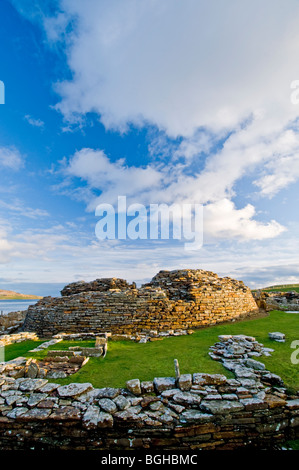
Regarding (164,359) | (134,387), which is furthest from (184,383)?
(164,359)

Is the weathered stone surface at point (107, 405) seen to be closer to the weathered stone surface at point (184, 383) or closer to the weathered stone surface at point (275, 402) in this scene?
the weathered stone surface at point (184, 383)

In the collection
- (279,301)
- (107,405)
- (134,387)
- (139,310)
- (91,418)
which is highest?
(139,310)

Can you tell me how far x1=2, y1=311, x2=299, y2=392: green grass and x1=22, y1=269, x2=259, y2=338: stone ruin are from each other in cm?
154

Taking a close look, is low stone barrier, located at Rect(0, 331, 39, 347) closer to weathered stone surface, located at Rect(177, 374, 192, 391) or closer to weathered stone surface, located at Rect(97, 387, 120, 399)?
weathered stone surface, located at Rect(97, 387, 120, 399)

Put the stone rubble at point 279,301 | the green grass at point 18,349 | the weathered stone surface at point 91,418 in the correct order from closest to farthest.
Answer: the weathered stone surface at point 91,418 → the green grass at point 18,349 → the stone rubble at point 279,301

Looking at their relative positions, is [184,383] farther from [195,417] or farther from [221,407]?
[221,407]

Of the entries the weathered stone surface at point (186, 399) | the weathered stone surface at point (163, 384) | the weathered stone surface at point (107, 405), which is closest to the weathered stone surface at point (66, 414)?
the weathered stone surface at point (107, 405)

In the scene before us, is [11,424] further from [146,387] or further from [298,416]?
[298,416]

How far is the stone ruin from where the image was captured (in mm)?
10961

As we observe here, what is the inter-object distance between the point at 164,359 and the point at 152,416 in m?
2.66

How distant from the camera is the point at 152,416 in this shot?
13.4 feet

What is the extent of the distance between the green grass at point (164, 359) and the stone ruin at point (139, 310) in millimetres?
1537

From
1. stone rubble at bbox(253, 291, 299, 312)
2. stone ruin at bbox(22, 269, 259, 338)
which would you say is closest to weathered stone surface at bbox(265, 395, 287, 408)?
stone ruin at bbox(22, 269, 259, 338)

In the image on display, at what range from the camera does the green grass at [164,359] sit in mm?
5504
